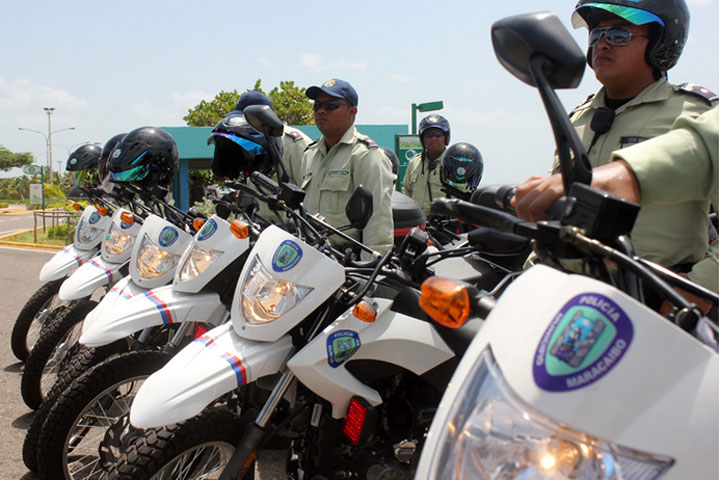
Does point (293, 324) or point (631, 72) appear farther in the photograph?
point (293, 324)

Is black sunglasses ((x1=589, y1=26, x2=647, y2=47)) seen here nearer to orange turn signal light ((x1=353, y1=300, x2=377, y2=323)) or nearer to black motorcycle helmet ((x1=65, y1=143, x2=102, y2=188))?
orange turn signal light ((x1=353, y1=300, x2=377, y2=323))

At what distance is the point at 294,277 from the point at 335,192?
5.59 feet

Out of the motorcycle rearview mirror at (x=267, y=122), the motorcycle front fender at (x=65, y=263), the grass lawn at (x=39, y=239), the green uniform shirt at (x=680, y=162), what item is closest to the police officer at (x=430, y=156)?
the motorcycle front fender at (x=65, y=263)

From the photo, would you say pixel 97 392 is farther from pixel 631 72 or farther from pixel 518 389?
pixel 631 72

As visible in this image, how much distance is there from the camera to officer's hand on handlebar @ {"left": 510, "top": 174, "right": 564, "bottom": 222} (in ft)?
3.34

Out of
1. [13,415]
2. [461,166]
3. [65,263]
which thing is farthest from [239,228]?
[461,166]

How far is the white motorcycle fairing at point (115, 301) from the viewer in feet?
8.84

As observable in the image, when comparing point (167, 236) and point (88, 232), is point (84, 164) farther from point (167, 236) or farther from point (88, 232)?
point (167, 236)

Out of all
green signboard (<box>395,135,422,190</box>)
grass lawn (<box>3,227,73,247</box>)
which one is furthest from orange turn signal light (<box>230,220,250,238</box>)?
grass lawn (<box>3,227,73,247</box>)

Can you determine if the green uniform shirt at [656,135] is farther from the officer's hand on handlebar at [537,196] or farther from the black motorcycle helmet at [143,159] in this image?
the black motorcycle helmet at [143,159]

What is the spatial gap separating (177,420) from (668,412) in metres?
1.50

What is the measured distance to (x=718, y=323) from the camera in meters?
0.93

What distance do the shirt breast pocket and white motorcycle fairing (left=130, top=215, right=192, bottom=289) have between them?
2.89ft

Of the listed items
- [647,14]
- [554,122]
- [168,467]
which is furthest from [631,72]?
[168,467]
